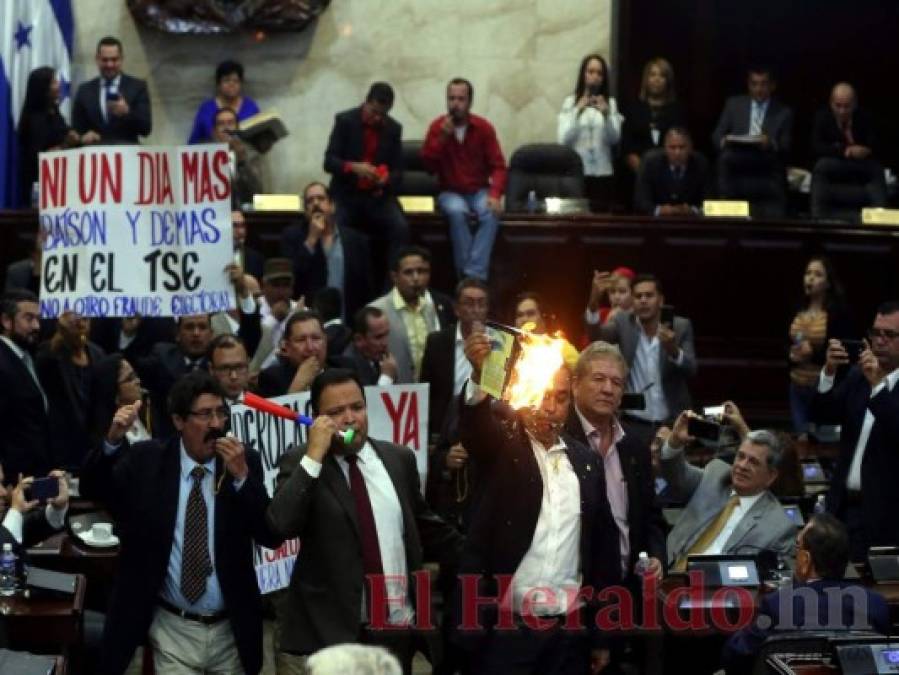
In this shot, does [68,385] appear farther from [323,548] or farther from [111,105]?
[111,105]

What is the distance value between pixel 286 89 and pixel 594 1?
2.79m

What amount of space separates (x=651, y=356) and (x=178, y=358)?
3.08 meters

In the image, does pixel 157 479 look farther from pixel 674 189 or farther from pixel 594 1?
pixel 594 1

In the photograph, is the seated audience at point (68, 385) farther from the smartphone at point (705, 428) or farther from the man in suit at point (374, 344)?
the smartphone at point (705, 428)

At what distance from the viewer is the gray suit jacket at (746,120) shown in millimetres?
17500

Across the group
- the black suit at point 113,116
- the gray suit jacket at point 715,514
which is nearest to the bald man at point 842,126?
the black suit at point 113,116

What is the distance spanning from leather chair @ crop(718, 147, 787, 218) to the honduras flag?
547 centimetres

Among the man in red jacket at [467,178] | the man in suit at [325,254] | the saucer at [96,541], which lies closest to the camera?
the saucer at [96,541]

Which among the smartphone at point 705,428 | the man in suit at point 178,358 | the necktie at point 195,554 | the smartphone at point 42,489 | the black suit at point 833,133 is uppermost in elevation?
the black suit at point 833,133

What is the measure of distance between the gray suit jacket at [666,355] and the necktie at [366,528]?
5.18 meters

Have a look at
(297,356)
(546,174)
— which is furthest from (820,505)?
(546,174)

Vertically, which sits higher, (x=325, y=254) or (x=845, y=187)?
(x=845, y=187)

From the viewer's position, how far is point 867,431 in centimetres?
1112

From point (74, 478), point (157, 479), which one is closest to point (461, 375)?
point (74, 478)
